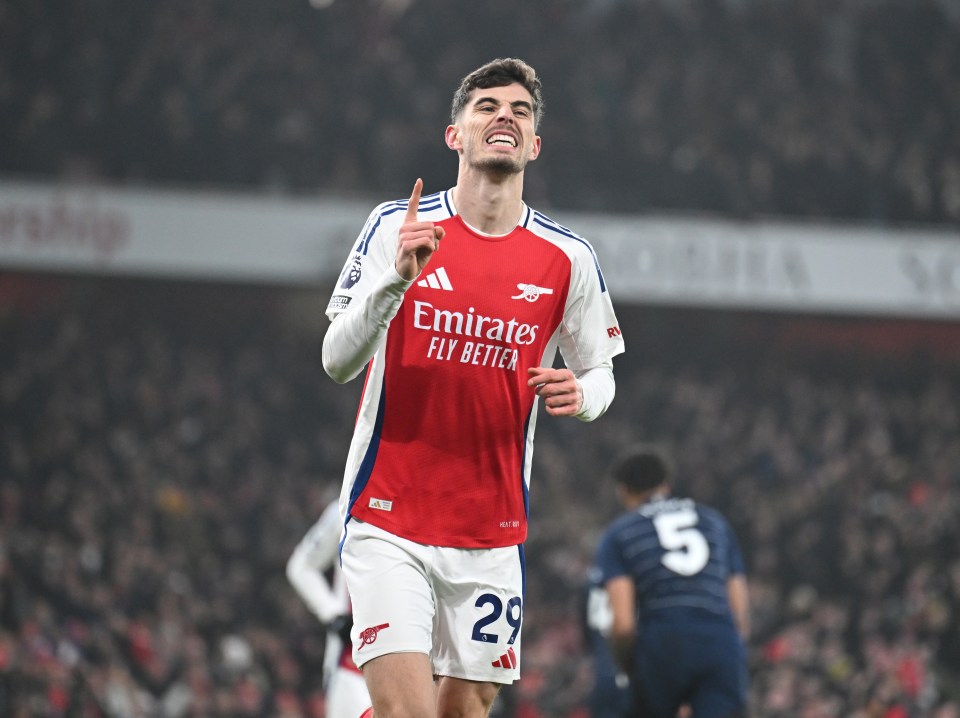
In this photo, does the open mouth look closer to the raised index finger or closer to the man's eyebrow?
A: the man's eyebrow

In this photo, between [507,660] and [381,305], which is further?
[507,660]

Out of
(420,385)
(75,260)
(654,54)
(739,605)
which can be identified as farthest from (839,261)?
(420,385)

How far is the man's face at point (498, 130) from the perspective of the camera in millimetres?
4117

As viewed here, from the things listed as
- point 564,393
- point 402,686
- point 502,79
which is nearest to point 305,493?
point 502,79

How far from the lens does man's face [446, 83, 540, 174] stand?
4.12 metres

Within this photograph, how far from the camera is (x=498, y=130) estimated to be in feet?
13.5

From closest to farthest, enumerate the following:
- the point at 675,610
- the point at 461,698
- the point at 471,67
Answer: the point at 461,698, the point at 675,610, the point at 471,67

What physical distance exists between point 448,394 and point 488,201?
0.64 meters

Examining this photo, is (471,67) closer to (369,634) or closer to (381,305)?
→ (381,305)

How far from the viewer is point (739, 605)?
6.54 meters

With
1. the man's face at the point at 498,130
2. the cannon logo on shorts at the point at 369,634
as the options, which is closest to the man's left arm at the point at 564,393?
the man's face at the point at 498,130

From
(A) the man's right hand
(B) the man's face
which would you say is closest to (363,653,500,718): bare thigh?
(A) the man's right hand

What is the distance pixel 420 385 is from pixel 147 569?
10.7 metres

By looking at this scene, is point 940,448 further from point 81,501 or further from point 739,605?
point 739,605
